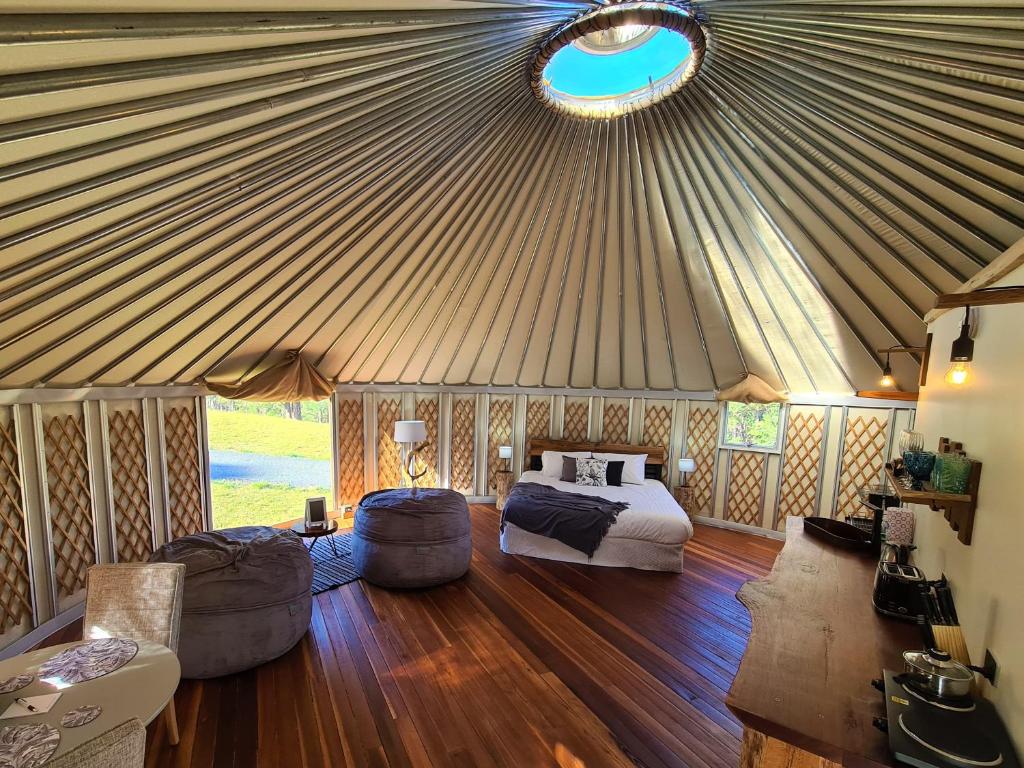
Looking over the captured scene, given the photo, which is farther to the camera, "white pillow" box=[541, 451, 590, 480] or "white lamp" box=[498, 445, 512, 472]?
"white lamp" box=[498, 445, 512, 472]

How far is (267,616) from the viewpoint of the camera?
2.92 meters

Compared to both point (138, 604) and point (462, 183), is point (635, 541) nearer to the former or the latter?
point (462, 183)

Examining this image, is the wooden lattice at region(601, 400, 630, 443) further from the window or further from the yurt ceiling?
the yurt ceiling

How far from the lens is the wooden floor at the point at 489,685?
230 centimetres

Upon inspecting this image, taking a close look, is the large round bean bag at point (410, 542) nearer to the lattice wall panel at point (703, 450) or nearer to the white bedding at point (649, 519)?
the white bedding at point (649, 519)

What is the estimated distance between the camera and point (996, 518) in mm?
1462

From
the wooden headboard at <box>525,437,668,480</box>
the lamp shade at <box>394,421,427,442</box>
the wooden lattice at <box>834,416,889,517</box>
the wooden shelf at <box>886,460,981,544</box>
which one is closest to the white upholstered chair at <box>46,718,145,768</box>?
the wooden shelf at <box>886,460,981,544</box>

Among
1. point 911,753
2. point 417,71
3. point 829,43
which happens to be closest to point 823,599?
point 911,753

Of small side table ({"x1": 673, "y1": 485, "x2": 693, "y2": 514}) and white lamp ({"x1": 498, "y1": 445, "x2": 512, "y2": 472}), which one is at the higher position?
white lamp ({"x1": 498, "y1": 445, "x2": 512, "y2": 472})

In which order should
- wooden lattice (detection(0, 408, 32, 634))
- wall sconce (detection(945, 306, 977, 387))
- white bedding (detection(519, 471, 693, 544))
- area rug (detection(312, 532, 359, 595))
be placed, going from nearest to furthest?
wall sconce (detection(945, 306, 977, 387)) → wooden lattice (detection(0, 408, 32, 634)) → area rug (detection(312, 532, 359, 595)) → white bedding (detection(519, 471, 693, 544))

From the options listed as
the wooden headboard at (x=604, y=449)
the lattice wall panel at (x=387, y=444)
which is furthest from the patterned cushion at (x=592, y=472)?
the lattice wall panel at (x=387, y=444)

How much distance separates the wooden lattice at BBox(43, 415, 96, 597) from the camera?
3.49 meters

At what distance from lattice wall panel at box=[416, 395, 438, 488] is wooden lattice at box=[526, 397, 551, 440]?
1403mm

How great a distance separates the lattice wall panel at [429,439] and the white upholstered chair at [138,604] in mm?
4123
